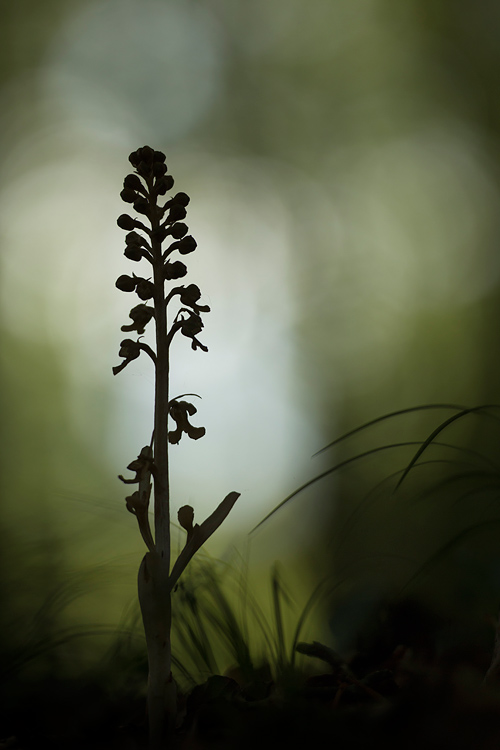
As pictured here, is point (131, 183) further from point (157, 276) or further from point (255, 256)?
point (255, 256)

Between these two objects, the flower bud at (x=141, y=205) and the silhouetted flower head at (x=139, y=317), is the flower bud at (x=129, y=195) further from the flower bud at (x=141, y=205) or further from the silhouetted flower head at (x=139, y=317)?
the silhouetted flower head at (x=139, y=317)

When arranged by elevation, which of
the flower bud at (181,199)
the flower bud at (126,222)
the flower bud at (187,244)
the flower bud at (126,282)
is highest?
the flower bud at (181,199)

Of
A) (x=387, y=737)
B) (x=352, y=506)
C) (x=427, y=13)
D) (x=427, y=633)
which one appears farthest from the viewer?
(x=427, y=13)

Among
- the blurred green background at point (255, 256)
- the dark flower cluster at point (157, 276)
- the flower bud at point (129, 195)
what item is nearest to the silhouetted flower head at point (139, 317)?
the dark flower cluster at point (157, 276)

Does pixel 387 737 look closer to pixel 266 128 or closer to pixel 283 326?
pixel 283 326

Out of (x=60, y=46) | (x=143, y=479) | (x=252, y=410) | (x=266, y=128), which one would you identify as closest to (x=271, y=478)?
(x=252, y=410)

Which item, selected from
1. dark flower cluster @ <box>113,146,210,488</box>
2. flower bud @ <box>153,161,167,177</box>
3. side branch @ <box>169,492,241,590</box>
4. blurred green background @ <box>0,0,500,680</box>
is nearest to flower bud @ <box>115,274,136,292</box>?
dark flower cluster @ <box>113,146,210,488</box>

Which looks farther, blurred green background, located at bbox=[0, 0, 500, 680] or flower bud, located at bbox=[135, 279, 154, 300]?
blurred green background, located at bbox=[0, 0, 500, 680]

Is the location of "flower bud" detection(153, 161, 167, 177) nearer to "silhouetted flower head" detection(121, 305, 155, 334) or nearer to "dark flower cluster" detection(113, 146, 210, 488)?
"dark flower cluster" detection(113, 146, 210, 488)
